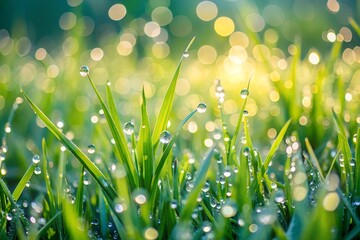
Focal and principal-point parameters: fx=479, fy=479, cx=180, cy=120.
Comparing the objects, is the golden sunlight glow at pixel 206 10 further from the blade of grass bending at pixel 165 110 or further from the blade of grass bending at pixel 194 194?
the blade of grass bending at pixel 194 194

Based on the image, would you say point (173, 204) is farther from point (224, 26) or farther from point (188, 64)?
point (224, 26)

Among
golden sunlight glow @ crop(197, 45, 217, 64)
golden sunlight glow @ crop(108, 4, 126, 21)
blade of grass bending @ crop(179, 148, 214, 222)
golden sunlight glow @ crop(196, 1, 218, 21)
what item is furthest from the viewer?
golden sunlight glow @ crop(108, 4, 126, 21)

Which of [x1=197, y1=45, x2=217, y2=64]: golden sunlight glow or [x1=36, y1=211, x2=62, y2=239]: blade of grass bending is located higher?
[x1=197, y1=45, x2=217, y2=64]: golden sunlight glow

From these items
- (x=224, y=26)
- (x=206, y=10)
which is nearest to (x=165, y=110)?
(x=224, y=26)

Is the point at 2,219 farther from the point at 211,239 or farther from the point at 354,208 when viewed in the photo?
the point at 354,208

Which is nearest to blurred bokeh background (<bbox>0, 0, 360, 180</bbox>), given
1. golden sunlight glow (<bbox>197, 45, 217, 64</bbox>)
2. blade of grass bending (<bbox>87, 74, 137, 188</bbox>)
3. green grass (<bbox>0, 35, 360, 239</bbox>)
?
golden sunlight glow (<bbox>197, 45, 217, 64</bbox>)

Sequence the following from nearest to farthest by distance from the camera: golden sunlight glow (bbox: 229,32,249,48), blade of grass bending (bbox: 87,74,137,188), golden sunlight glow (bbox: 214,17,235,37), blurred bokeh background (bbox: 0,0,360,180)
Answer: blade of grass bending (bbox: 87,74,137,188) → blurred bokeh background (bbox: 0,0,360,180) → golden sunlight glow (bbox: 229,32,249,48) → golden sunlight glow (bbox: 214,17,235,37)

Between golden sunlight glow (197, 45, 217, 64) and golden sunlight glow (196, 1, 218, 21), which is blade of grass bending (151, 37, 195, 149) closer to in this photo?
golden sunlight glow (197, 45, 217, 64)

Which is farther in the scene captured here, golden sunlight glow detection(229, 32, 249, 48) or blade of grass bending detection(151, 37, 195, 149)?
golden sunlight glow detection(229, 32, 249, 48)

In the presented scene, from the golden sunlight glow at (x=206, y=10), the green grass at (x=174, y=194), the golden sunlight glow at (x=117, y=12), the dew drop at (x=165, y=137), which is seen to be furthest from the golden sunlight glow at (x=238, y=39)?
the dew drop at (x=165, y=137)
